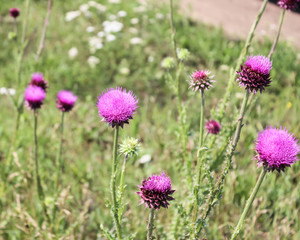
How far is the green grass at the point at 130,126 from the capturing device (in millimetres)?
2488

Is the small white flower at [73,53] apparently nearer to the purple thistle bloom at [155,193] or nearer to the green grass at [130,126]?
the green grass at [130,126]

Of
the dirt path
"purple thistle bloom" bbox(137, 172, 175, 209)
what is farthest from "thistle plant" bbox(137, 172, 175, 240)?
the dirt path

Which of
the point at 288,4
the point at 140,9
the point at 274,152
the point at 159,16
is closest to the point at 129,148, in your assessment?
the point at 274,152

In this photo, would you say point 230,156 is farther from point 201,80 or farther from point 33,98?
point 33,98

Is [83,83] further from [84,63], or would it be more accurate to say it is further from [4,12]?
[4,12]

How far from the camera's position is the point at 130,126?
143 inches

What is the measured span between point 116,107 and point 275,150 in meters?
0.72

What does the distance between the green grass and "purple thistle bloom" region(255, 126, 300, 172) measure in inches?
8.9

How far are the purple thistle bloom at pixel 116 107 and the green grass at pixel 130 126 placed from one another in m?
0.59

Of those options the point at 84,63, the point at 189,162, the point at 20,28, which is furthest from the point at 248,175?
the point at 20,28

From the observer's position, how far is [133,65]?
498 centimetres

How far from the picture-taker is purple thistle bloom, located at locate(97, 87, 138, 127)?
57.6 inches

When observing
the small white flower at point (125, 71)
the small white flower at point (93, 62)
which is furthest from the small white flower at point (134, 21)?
the small white flower at point (125, 71)

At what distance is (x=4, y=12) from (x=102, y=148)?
426 cm
